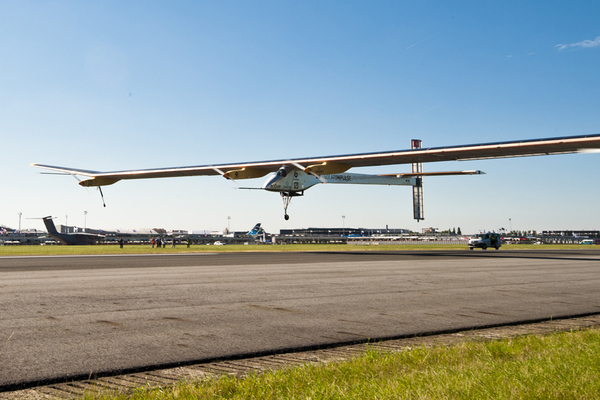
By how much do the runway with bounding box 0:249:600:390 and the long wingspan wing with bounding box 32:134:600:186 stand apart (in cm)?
1252

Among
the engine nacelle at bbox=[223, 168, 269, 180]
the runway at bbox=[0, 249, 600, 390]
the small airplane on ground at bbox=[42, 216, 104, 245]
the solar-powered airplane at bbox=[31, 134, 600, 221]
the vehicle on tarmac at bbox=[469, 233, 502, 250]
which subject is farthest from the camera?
the small airplane on ground at bbox=[42, 216, 104, 245]

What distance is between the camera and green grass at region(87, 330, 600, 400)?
4062 mm

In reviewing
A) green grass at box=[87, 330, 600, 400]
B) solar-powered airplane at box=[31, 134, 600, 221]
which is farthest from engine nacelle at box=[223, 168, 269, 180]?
green grass at box=[87, 330, 600, 400]

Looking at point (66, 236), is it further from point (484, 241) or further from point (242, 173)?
point (484, 241)

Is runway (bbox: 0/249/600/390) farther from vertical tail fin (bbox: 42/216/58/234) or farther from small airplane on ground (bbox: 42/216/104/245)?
small airplane on ground (bbox: 42/216/104/245)

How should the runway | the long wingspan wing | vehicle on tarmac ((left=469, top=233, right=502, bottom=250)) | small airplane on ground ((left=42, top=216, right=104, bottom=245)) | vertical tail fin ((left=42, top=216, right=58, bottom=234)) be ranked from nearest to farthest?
the runway, the long wingspan wing, vehicle on tarmac ((left=469, top=233, right=502, bottom=250)), vertical tail fin ((left=42, top=216, right=58, bottom=234)), small airplane on ground ((left=42, top=216, right=104, bottom=245))

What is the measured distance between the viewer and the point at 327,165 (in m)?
33.9

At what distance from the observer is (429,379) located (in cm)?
449

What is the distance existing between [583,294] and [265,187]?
26.3 meters

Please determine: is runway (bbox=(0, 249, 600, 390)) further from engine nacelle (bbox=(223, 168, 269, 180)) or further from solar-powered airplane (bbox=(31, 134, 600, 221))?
engine nacelle (bbox=(223, 168, 269, 180))

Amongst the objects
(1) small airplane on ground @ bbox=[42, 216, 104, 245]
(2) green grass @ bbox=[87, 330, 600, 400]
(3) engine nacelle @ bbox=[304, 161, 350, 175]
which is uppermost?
(3) engine nacelle @ bbox=[304, 161, 350, 175]

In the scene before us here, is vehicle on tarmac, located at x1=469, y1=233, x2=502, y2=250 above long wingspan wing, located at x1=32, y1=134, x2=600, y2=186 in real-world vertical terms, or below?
below

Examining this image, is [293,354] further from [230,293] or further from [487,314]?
[230,293]

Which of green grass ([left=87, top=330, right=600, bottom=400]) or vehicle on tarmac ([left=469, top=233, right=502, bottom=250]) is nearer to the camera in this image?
green grass ([left=87, top=330, right=600, bottom=400])
